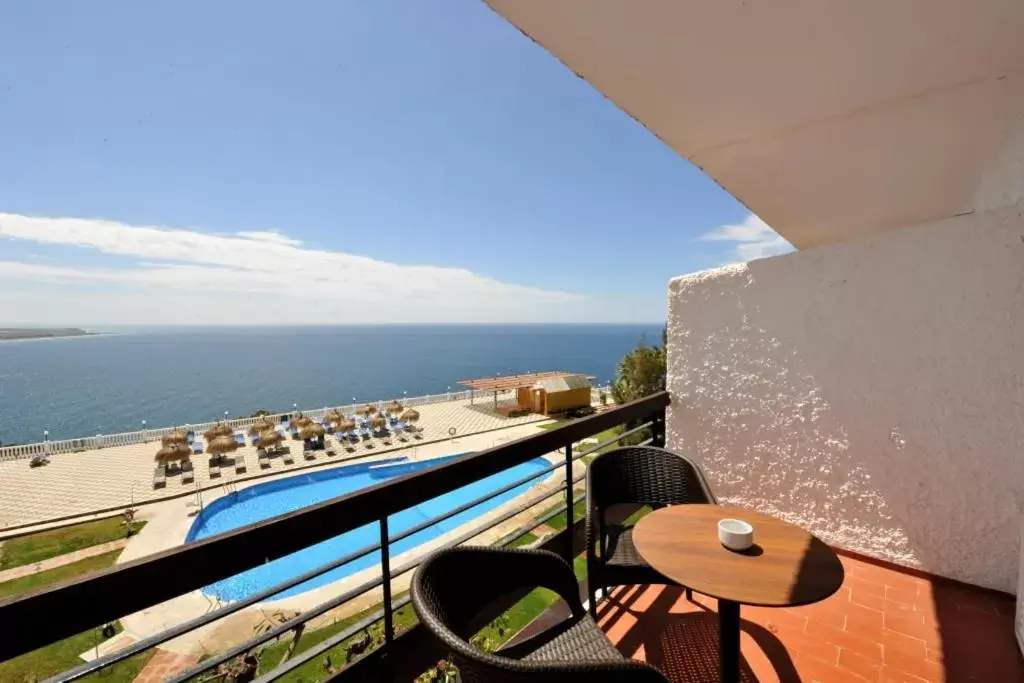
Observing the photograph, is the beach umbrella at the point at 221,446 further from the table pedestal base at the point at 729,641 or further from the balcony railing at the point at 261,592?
the table pedestal base at the point at 729,641

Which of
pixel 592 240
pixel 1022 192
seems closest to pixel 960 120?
pixel 1022 192

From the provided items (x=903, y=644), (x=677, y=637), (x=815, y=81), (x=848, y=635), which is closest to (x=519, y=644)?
(x=677, y=637)

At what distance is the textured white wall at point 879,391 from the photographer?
2062 mm

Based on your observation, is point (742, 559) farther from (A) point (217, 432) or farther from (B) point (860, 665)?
(A) point (217, 432)

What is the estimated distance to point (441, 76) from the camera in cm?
718

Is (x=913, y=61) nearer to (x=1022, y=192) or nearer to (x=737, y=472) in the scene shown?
(x=1022, y=192)

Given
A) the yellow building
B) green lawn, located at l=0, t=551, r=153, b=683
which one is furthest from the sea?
green lawn, located at l=0, t=551, r=153, b=683

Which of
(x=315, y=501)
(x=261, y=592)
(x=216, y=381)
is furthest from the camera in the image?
(x=216, y=381)

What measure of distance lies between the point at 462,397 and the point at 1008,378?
22389mm

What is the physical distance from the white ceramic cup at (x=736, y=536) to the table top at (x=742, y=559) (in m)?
0.02

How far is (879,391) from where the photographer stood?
238 cm

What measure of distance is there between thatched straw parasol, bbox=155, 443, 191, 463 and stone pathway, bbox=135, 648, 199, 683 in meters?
8.23

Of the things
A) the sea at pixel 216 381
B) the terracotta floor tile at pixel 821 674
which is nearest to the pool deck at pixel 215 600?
the terracotta floor tile at pixel 821 674

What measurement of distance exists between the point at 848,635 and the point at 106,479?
1721 cm
